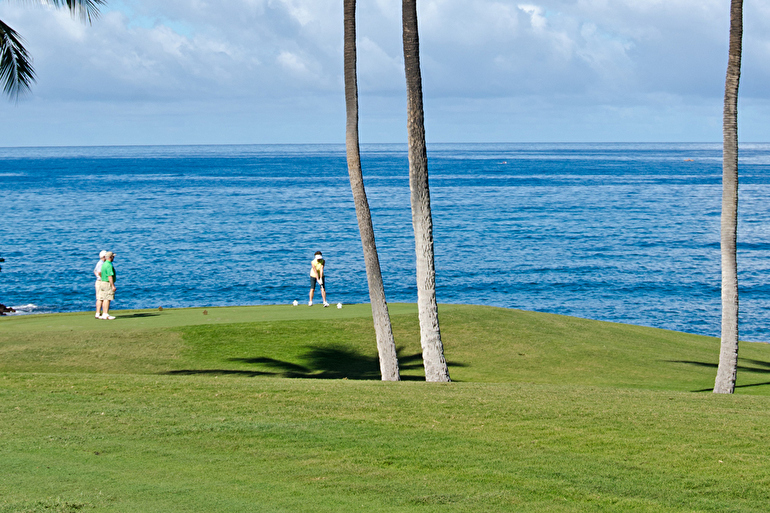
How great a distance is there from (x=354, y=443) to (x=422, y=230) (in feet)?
20.1

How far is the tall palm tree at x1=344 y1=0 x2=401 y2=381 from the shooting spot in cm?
1423

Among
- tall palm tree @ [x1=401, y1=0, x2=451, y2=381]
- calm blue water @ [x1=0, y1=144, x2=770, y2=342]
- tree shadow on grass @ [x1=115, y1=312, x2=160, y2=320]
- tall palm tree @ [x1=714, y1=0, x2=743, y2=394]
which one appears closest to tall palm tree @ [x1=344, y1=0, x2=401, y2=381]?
tall palm tree @ [x1=401, y1=0, x2=451, y2=381]

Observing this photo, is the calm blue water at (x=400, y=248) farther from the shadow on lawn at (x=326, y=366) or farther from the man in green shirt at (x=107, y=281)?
the shadow on lawn at (x=326, y=366)

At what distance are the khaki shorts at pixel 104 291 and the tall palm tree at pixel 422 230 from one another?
8.27 m

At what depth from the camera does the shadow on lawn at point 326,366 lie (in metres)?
15.5

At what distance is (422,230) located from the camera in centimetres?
1381

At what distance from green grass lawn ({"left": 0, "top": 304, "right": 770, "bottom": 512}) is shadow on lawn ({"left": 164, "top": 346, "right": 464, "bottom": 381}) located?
0.11 metres

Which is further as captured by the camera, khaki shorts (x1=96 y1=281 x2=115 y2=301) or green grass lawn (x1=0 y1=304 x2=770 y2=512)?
khaki shorts (x1=96 y1=281 x2=115 y2=301)

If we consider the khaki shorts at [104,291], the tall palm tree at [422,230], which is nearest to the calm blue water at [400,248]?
the khaki shorts at [104,291]

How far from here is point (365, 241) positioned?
14.3 m

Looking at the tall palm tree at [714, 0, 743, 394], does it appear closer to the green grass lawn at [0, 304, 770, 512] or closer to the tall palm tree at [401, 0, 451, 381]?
the green grass lawn at [0, 304, 770, 512]

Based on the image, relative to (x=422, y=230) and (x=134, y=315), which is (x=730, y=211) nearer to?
(x=422, y=230)

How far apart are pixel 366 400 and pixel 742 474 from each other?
189 inches

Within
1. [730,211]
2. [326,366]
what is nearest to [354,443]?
[326,366]
